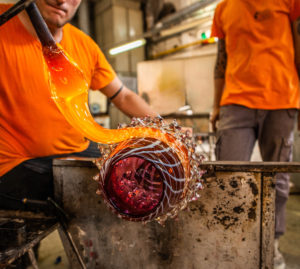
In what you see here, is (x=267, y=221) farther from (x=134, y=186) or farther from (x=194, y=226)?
(x=134, y=186)

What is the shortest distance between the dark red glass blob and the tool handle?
1.45ft

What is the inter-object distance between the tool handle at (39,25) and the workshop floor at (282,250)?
4.65 feet

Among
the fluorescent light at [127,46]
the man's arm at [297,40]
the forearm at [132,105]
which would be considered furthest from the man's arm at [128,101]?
the fluorescent light at [127,46]

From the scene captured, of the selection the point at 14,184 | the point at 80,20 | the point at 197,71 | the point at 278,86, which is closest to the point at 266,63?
the point at 278,86

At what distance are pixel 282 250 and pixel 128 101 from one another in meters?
1.47

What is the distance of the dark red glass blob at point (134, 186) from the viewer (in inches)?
19.9

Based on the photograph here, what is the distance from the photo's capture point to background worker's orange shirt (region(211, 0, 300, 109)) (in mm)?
1178

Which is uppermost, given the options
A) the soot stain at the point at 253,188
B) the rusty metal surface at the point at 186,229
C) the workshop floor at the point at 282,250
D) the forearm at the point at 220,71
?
the forearm at the point at 220,71

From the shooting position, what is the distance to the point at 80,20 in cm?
662

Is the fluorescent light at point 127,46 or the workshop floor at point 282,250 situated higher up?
the fluorescent light at point 127,46

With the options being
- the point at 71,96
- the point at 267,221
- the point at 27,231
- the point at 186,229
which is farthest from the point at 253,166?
the point at 27,231

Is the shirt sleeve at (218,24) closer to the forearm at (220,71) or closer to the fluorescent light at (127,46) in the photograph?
the forearm at (220,71)

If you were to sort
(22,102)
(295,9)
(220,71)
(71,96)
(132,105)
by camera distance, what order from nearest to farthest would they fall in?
1. (71,96)
2. (22,102)
3. (295,9)
4. (132,105)
5. (220,71)

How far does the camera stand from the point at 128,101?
139cm
